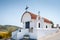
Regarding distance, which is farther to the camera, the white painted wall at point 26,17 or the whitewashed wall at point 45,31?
the white painted wall at point 26,17

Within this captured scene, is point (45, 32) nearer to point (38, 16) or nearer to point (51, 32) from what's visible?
point (51, 32)

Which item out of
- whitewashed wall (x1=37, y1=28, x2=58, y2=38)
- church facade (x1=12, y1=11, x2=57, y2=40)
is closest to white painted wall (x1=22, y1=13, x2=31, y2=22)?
church facade (x1=12, y1=11, x2=57, y2=40)

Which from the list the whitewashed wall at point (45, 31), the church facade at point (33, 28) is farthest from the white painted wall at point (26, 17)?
the whitewashed wall at point (45, 31)

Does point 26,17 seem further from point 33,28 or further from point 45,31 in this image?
point 45,31

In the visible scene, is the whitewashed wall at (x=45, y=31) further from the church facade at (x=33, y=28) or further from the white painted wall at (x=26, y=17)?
the white painted wall at (x=26, y=17)

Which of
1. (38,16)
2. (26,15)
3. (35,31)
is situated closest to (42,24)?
(38,16)

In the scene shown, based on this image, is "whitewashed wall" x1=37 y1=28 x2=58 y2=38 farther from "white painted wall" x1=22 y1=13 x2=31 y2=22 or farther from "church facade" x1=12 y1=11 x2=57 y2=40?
"white painted wall" x1=22 y1=13 x2=31 y2=22

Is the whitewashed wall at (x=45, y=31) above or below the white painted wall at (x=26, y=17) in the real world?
below

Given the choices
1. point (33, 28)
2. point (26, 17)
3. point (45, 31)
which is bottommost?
point (45, 31)

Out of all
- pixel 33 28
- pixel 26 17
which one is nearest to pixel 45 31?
pixel 33 28

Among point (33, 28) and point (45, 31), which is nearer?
point (33, 28)

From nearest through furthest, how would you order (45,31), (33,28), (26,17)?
(33,28)
(45,31)
(26,17)

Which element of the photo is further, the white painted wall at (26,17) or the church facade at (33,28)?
the white painted wall at (26,17)

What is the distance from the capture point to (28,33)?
24.7 m
